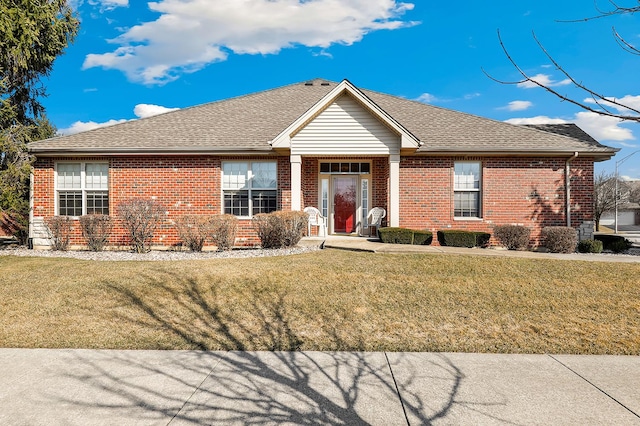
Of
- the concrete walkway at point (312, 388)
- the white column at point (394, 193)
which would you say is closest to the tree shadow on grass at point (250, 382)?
the concrete walkway at point (312, 388)

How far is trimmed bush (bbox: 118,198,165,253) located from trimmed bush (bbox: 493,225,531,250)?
418 inches

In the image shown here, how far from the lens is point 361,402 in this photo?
3.53 metres

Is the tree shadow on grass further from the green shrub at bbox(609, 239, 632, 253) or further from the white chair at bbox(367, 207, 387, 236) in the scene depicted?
the green shrub at bbox(609, 239, 632, 253)

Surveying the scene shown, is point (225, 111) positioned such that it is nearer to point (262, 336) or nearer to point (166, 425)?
point (262, 336)

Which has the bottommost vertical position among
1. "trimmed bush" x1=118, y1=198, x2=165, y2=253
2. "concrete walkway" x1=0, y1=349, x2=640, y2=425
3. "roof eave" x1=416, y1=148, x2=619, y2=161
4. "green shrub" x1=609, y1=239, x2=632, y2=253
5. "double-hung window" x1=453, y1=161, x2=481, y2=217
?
"concrete walkway" x1=0, y1=349, x2=640, y2=425

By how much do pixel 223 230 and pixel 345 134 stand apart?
5047mm

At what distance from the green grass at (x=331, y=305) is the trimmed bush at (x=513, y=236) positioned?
10.8 ft

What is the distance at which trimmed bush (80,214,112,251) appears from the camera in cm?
1154

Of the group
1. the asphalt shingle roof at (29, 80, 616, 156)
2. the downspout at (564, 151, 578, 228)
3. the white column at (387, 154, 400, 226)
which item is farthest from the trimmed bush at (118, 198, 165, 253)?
the downspout at (564, 151, 578, 228)

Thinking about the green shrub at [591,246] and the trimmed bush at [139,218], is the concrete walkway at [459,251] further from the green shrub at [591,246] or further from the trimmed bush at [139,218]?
the trimmed bush at [139,218]

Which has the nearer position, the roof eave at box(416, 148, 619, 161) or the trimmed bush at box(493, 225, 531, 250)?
the trimmed bush at box(493, 225, 531, 250)

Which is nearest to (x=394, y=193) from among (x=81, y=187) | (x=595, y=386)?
(x=595, y=386)

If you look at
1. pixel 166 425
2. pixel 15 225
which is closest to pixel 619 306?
pixel 166 425

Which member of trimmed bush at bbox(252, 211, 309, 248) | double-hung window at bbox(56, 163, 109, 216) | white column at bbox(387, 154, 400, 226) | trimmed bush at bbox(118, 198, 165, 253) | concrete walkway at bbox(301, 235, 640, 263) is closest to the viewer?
concrete walkway at bbox(301, 235, 640, 263)
